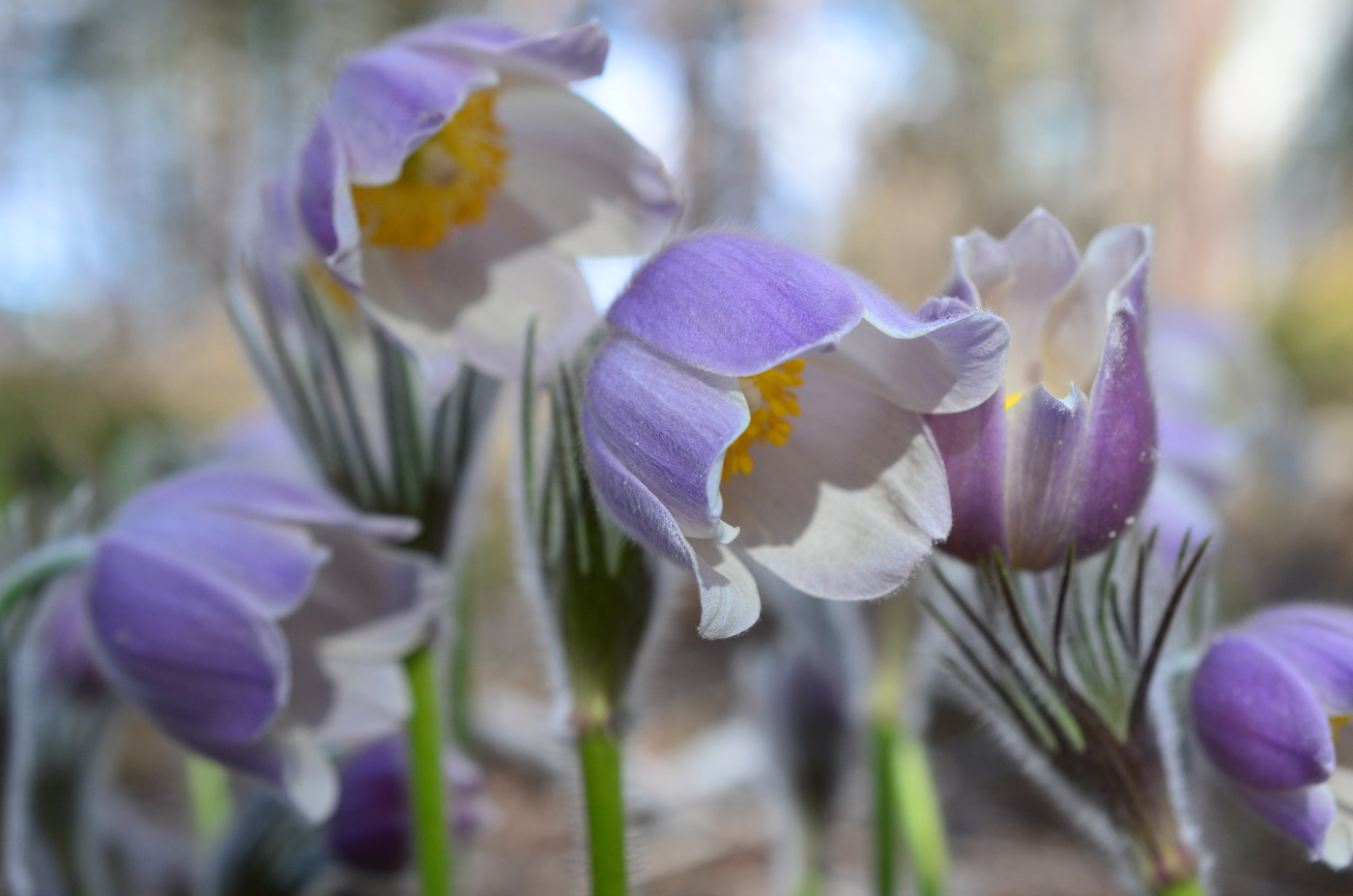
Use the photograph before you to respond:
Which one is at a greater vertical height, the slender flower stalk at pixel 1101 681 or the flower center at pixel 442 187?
the flower center at pixel 442 187

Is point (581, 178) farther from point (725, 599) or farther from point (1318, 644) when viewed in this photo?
point (1318, 644)

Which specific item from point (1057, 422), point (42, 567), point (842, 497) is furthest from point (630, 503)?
point (42, 567)

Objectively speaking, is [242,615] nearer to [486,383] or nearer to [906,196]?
[486,383]

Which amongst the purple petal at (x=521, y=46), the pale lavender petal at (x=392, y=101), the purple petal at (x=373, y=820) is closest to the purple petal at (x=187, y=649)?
the purple petal at (x=373, y=820)

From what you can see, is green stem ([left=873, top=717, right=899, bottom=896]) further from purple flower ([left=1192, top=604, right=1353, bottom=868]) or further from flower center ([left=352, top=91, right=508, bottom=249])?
flower center ([left=352, top=91, right=508, bottom=249])

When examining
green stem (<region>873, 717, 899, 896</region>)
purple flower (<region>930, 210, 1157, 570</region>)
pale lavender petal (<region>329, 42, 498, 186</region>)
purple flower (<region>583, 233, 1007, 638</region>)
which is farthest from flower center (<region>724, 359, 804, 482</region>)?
green stem (<region>873, 717, 899, 896</region>)

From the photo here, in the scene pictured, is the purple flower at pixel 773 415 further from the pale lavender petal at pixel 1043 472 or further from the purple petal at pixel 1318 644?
the purple petal at pixel 1318 644

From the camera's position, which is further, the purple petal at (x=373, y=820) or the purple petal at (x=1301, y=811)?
the purple petal at (x=373, y=820)

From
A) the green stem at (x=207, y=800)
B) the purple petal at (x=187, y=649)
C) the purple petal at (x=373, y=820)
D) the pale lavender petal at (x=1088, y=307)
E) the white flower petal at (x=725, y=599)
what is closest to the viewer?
the white flower petal at (x=725, y=599)
